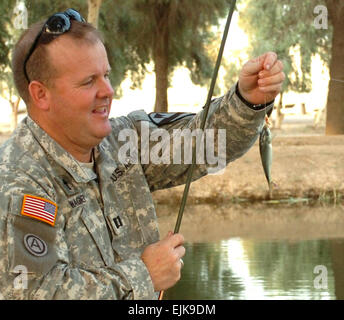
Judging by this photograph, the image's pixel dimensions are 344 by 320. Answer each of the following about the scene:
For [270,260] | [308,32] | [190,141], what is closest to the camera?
[190,141]

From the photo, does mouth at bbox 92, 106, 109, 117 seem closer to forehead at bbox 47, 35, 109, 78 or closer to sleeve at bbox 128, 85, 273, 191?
forehead at bbox 47, 35, 109, 78

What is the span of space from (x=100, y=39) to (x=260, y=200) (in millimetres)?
10362

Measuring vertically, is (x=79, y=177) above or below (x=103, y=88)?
below

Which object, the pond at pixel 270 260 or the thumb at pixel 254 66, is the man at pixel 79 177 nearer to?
the thumb at pixel 254 66

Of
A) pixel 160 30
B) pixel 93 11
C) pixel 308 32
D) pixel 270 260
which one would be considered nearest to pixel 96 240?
pixel 270 260

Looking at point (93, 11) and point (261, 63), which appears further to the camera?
point (93, 11)

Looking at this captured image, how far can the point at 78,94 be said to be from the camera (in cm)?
224

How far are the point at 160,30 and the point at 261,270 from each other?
1205 centimetres

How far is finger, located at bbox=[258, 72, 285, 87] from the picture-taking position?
225 cm

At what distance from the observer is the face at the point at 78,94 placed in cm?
222

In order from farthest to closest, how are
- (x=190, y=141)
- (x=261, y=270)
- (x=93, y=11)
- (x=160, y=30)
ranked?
(x=160, y=30) < (x=93, y=11) < (x=261, y=270) < (x=190, y=141)

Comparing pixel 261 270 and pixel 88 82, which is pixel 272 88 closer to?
pixel 88 82

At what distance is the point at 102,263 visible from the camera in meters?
2.15
